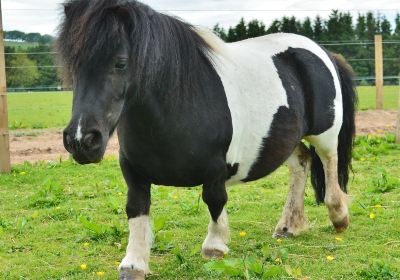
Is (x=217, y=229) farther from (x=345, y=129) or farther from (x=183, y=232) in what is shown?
(x=345, y=129)

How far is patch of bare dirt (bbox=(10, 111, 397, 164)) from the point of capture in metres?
9.26

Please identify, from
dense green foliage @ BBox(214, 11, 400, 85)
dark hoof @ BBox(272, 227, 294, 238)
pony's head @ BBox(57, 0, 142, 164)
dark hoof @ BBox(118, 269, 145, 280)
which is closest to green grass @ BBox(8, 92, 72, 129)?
dense green foliage @ BBox(214, 11, 400, 85)

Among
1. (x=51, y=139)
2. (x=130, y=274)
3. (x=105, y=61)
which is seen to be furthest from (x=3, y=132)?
(x=105, y=61)

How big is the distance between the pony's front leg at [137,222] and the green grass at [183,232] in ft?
0.66

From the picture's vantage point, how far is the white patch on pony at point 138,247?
12.1ft

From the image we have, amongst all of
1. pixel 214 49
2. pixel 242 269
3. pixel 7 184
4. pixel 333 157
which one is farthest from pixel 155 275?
pixel 7 184

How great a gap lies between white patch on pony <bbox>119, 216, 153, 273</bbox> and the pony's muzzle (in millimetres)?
980

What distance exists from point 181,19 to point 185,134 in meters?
0.79

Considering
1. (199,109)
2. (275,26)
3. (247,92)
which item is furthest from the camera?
(275,26)

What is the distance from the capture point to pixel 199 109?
3.56 meters

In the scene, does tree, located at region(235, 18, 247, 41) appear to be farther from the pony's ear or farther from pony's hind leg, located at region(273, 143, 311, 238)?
the pony's ear

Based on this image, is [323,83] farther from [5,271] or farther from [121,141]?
[5,271]

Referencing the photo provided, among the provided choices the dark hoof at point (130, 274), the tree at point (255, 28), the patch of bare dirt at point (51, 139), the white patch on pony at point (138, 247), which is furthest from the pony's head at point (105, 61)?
the tree at point (255, 28)

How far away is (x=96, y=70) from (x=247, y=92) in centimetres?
141
